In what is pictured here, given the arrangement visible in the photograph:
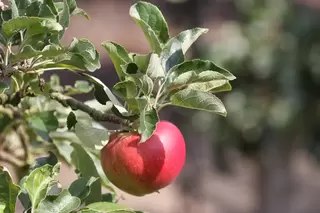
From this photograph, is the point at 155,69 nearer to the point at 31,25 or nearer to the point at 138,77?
the point at 138,77

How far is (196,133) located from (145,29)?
10.5 feet

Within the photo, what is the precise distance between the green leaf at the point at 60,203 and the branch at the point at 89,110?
0.15m

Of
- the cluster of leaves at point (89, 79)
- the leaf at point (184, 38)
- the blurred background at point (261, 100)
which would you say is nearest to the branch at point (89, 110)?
the cluster of leaves at point (89, 79)

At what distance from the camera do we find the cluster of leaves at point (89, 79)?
28.5 inches

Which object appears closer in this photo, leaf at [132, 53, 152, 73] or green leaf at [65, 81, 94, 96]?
leaf at [132, 53, 152, 73]

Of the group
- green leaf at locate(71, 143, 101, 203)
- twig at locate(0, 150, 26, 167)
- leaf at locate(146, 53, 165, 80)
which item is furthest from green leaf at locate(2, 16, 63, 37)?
twig at locate(0, 150, 26, 167)

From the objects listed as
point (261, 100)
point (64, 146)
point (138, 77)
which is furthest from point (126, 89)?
point (261, 100)

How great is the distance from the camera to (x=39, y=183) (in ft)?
2.36

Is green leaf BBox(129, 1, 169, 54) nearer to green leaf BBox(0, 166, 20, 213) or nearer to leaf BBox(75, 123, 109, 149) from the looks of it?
leaf BBox(75, 123, 109, 149)

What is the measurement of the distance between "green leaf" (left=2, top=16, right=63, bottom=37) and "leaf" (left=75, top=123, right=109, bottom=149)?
0.44 feet

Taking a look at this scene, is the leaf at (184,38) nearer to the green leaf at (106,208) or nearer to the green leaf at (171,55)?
the green leaf at (171,55)

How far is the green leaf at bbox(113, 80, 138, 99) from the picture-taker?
0.77 metres

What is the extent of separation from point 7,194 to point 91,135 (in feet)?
0.50

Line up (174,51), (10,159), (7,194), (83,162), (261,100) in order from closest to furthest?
1. (7,194)
2. (174,51)
3. (83,162)
4. (10,159)
5. (261,100)
